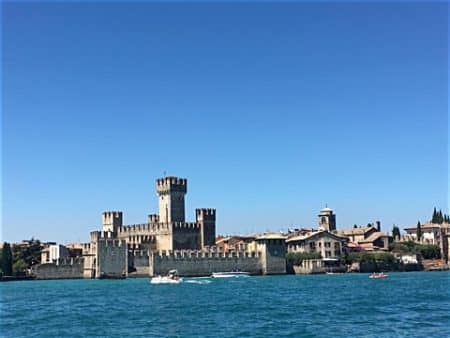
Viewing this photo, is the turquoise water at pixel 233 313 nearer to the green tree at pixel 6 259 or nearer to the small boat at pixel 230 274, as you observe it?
the green tree at pixel 6 259

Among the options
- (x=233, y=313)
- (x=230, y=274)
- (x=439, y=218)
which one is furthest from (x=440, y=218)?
(x=233, y=313)

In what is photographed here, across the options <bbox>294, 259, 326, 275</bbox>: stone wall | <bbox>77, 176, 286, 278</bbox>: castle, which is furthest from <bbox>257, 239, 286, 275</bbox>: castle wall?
<bbox>294, 259, 326, 275</bbox>: stone wall

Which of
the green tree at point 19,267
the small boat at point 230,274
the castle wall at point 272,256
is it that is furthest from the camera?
the castle wall at point 272,256

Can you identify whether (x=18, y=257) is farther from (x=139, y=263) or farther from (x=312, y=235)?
(x=312, y=235)

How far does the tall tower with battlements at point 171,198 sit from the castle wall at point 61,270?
43.5 ft

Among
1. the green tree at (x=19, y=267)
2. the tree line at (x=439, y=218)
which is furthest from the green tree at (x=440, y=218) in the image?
the green tree at (x=19, y=267)

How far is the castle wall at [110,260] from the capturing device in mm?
70625

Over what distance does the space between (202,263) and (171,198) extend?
1087cm

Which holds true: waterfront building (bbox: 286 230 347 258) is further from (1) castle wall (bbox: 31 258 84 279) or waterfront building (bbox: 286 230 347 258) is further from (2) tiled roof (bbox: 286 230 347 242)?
(1) castle wall (bbox: 31 258 84 279)

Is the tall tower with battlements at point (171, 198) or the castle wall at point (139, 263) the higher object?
the tall tower with battlements at point (171, 198)

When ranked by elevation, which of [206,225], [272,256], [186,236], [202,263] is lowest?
[202,263]

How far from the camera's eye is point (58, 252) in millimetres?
79000

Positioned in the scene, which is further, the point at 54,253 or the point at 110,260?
the point at 54,253

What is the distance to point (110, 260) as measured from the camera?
71000mm
